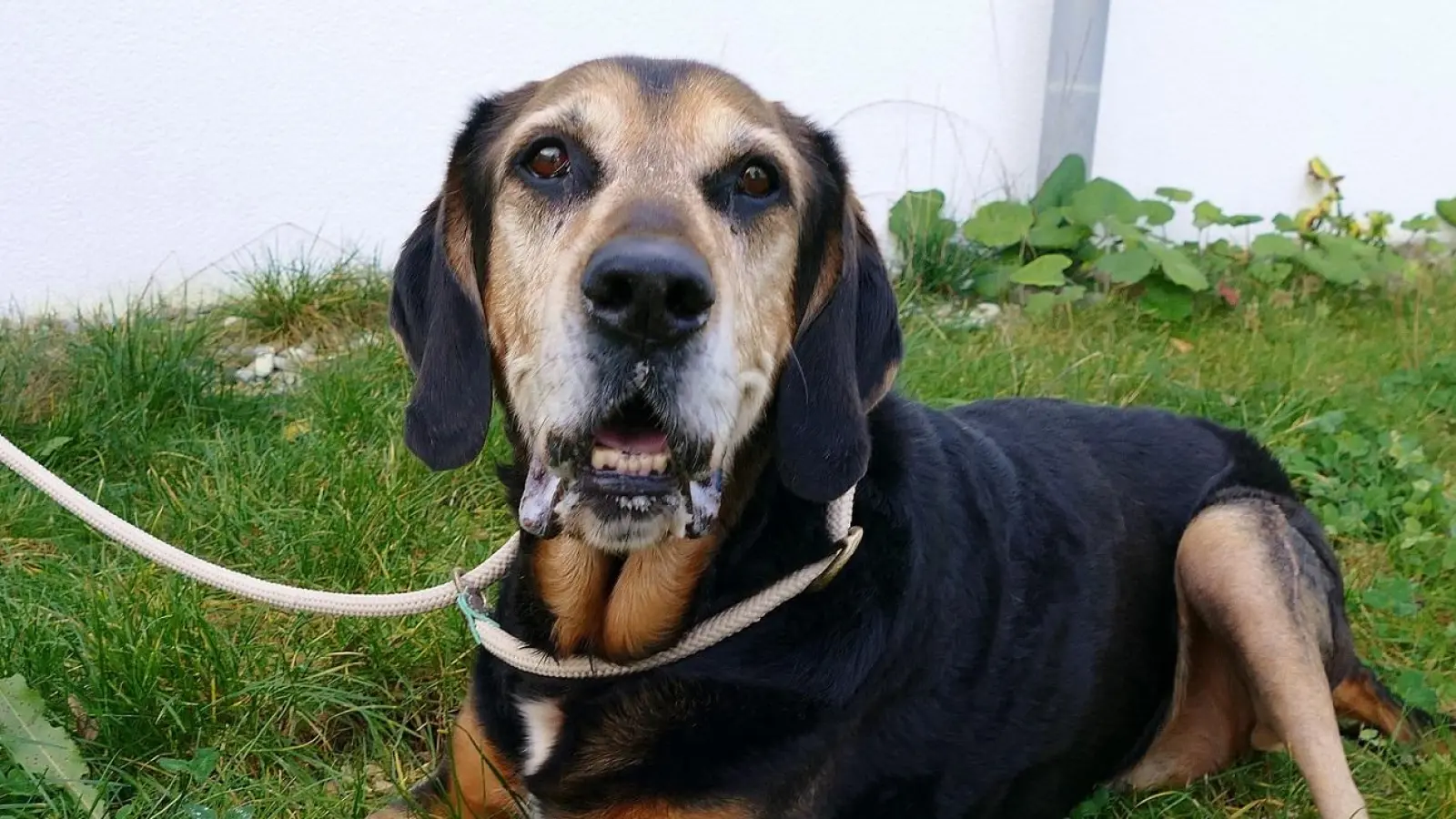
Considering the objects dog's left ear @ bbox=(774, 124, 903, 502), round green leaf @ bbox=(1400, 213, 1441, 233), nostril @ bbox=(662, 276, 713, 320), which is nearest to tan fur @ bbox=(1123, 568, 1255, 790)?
dog's left ear @ bbox=(774, 124, 903, 502)

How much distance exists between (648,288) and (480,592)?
3.65ft

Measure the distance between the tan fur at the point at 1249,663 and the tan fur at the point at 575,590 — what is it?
155 cm

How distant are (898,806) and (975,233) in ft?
14.1

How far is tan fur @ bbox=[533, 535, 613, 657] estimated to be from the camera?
2494 millimetres

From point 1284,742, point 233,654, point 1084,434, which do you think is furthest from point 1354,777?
point 233,654

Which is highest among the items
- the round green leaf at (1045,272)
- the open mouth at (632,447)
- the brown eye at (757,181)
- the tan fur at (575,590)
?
the brown eye at (757,181)

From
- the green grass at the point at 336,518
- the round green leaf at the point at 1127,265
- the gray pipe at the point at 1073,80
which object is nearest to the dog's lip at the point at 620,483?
the green grass at the point at 336,518

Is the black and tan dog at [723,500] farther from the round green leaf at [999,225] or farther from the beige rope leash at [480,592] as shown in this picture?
the round green leaf at [999,225]

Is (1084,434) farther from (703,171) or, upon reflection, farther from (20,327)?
(20,327)

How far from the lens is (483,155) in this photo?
101 inches

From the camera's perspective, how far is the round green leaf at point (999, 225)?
636cm

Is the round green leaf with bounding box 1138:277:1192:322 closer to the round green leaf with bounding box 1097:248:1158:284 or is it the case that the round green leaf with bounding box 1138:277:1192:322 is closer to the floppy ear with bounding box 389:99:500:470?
the round green leaf with bounding box 1097:248:1158:284

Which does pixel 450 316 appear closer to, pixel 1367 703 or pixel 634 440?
pixel 634 440

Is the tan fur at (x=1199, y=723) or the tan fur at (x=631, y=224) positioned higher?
the tan fur at (x=631, y=224)
